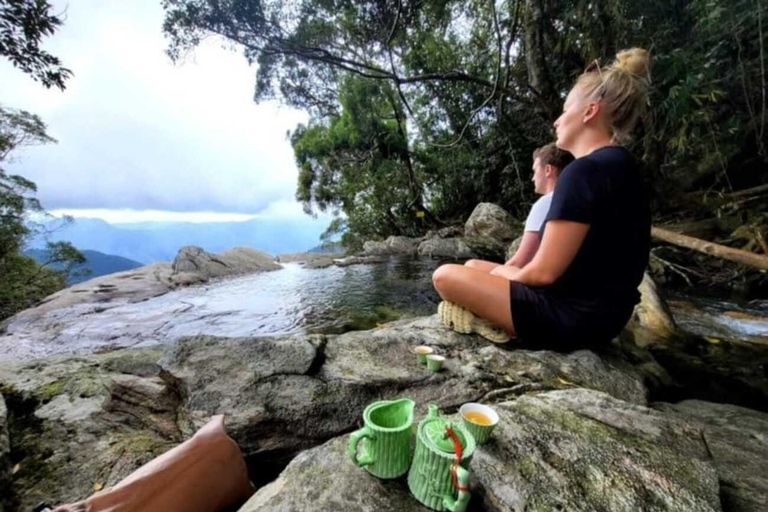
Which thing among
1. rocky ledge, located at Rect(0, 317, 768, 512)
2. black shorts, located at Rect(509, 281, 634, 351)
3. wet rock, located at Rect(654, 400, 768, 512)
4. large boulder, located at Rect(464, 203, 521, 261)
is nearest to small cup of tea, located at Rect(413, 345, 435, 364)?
rocky ledge, located at Rect(0, 317, 768, 512)

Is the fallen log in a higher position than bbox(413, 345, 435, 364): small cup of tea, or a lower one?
higher

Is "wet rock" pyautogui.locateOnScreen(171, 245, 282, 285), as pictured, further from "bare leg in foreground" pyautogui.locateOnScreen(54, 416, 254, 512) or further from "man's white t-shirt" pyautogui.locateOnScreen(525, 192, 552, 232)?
"man's white t-shirt" pyautogui.locateOnScreen(525, 192, 552, 232)

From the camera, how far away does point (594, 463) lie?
957mm

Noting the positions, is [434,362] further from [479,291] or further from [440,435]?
[440,435]

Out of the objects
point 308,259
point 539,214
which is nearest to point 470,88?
point 308,259

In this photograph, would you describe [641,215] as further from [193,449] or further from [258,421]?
[193,449]

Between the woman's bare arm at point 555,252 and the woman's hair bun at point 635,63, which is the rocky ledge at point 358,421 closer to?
the woman's bare arm at point 555,252

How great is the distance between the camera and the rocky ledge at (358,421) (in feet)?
2.93

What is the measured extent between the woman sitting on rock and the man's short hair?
3.16 ft

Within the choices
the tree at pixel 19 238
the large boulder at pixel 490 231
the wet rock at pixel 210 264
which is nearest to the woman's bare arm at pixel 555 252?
the large boulder at pixel 490 231

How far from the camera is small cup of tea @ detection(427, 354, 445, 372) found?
1.71 m

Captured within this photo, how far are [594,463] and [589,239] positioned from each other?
38.2 inches

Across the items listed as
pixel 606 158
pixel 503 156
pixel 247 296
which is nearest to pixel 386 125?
pixel 503 156

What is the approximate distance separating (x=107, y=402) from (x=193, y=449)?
0.92 metres
